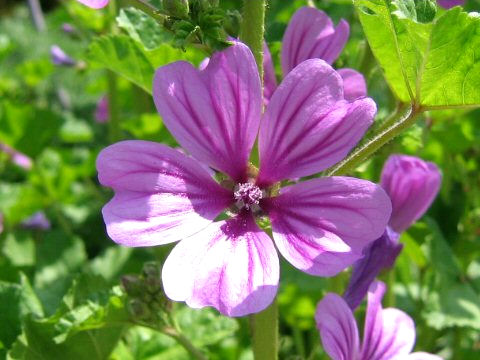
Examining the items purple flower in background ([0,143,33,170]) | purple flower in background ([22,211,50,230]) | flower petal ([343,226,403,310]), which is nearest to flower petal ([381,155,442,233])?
flower petal ([343,226,403,310])

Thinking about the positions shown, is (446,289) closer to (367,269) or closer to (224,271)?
(367,269)

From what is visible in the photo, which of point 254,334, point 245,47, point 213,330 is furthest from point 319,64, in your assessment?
point 213,330

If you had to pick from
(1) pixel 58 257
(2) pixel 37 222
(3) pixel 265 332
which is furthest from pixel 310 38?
(2) pixel 37 222

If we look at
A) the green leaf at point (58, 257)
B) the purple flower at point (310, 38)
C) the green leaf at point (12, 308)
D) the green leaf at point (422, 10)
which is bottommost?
the green leaf at point (58, 257)

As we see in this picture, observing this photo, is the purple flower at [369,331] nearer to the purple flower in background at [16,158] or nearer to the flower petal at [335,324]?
the flower petal at [335,324]

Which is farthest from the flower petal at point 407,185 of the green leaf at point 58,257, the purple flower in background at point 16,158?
the purple flower in background at point 16,158

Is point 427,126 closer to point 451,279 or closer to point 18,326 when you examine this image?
point 451,279
